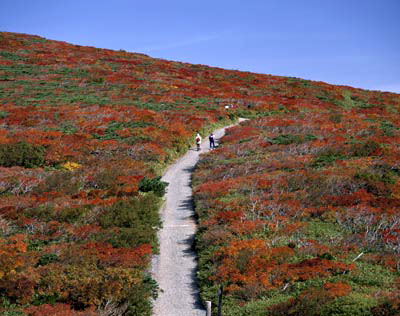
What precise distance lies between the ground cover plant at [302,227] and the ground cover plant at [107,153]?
0.32m

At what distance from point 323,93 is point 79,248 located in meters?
58.7

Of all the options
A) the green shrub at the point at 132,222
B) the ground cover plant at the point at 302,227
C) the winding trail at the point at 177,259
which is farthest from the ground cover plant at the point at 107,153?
the winding trail at the point at 177,259

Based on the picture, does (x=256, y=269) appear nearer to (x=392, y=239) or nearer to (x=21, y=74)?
(x=392, y=239)

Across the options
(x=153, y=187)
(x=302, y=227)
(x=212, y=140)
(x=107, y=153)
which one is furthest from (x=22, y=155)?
(x=302, y=227)

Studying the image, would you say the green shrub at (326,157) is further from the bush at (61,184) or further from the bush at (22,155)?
the bush at (22,155)

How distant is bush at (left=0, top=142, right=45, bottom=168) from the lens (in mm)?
29516

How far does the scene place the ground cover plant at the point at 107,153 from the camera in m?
15.1

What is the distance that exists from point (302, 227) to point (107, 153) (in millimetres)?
18680

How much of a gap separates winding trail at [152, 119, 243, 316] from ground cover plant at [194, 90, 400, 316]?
595 mm

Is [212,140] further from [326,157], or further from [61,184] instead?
[61,184]

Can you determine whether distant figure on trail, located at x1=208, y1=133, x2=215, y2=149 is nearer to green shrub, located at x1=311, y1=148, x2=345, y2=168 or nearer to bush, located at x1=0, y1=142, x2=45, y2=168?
green shrub, located at x1=311, y1=148, x2=345, y2=168

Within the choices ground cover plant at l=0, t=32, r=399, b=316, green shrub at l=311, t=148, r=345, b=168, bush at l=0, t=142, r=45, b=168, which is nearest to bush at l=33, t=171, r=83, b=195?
ground cover plant at l=0, t=32, r=399, b=316

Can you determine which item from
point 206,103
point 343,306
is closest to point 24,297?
point 343,306

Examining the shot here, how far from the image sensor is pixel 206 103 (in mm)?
53625
